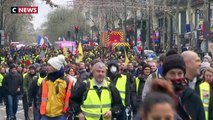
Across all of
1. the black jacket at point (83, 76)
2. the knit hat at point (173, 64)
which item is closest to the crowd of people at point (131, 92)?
the knit hat at point (173, 64)

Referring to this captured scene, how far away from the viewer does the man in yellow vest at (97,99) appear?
9.23 metres

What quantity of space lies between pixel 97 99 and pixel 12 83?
9.33 meters

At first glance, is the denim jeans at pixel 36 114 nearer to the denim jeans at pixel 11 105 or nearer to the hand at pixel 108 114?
the hand at pixel 108 114

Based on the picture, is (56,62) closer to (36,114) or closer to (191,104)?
(36,114)

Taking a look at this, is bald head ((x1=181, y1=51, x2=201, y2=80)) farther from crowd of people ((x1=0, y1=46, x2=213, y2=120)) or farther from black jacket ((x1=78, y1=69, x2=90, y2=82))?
black jacket ((x1=78, y1=69, x2=90, y2=82))

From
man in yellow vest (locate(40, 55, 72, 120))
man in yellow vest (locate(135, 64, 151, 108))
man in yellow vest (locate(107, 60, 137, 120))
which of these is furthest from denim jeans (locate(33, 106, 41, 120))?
man in yellow vest (locate(40, 55, 72, 120))

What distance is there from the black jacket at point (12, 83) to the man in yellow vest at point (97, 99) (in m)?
8.82

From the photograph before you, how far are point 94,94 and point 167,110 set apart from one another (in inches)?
193

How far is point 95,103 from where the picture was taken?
9.26 metres

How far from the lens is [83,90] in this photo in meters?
9.35

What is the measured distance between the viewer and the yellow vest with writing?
416 inches

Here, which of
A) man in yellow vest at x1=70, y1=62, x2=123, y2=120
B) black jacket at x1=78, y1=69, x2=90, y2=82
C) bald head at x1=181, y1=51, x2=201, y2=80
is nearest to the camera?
bald head at x1=181, y1=51, x2=201, y2=80

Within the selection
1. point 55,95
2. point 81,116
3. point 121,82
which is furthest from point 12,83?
point 81,116

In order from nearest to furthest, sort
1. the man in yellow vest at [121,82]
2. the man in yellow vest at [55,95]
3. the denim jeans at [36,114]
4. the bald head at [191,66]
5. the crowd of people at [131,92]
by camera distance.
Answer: the crowd of people at [131,92] < the bald head at [191,66] < the man in yellow vest at [55,95] < the denim jeans at [36,114] < the man in yellow vest at [121,82]
